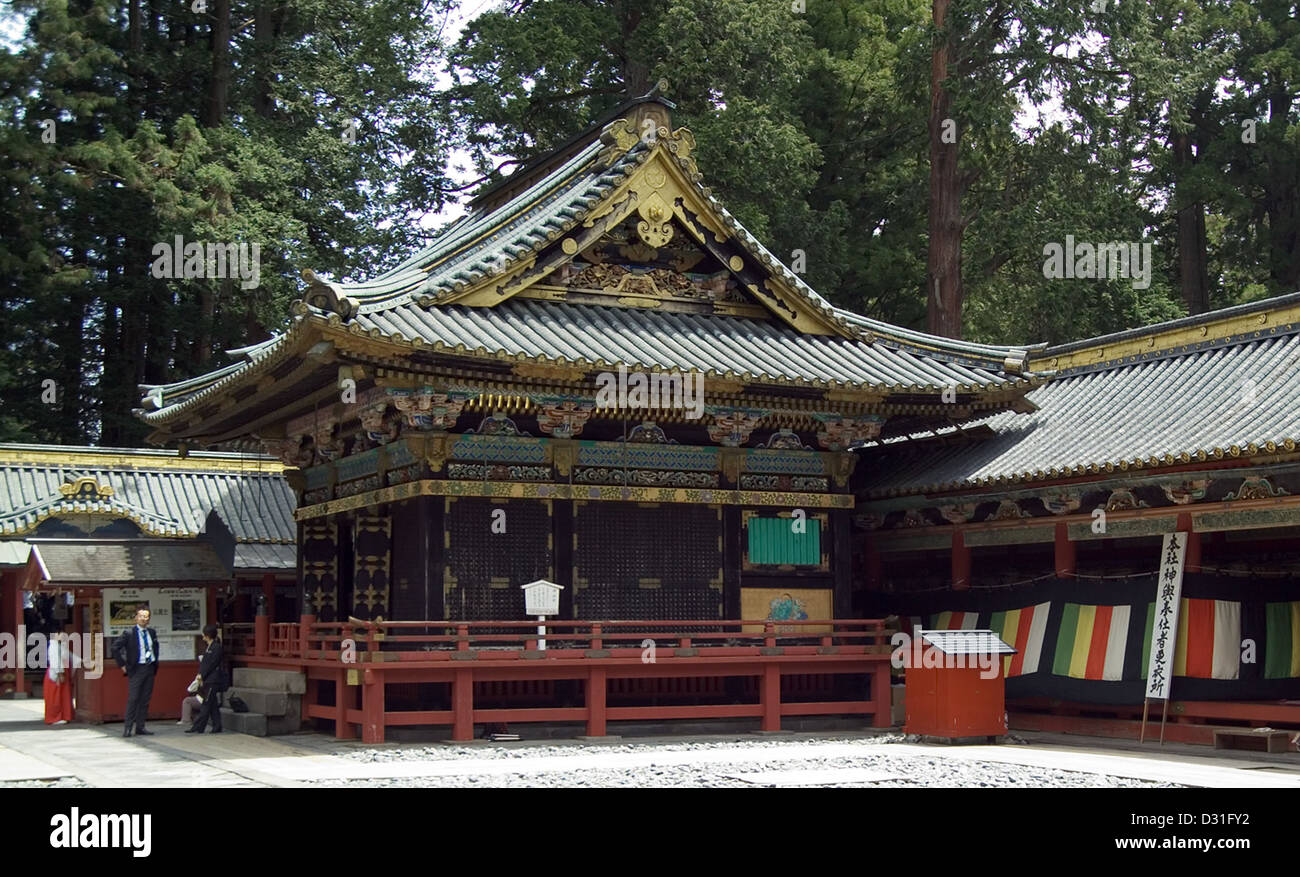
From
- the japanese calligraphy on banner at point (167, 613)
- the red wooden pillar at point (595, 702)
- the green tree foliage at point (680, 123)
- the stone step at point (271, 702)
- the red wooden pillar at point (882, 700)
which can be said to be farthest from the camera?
the green tree foliage at point (680, 123)

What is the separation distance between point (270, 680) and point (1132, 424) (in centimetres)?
1250

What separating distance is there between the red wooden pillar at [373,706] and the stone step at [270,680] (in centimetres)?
231

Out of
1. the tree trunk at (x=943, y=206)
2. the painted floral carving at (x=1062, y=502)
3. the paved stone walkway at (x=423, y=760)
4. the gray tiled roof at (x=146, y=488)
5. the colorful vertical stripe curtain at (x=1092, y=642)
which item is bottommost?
the paved stone walkway at (x=423, y=760)

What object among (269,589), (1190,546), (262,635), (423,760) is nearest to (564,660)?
(423,760)

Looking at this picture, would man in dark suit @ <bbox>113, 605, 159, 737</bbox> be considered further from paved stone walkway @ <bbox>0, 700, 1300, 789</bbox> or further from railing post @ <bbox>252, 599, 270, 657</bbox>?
railing post @ <bbox>252, 599, 270, 657</bbox>

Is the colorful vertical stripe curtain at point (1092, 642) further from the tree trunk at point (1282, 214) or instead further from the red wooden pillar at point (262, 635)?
the tree trunk at point (1282, 214)

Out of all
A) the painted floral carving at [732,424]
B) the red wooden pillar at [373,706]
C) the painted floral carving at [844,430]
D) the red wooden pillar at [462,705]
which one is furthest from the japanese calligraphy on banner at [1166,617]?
the red wooden pillar at [373,706]

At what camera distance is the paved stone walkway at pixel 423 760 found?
1491 cm

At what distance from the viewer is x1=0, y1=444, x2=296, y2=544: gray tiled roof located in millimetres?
30062

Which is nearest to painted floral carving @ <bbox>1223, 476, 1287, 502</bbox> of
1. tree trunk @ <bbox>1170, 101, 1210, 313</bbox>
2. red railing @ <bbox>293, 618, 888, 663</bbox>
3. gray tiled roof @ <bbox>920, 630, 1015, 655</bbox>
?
gray tiled roof @ <bbox>920, 630, 1015, 655</bbox>

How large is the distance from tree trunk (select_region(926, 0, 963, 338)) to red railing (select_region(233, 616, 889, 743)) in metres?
17.3

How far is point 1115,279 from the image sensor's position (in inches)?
1491

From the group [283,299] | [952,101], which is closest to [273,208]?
[283,299]

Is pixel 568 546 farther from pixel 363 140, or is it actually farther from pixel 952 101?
pixel 363 140
